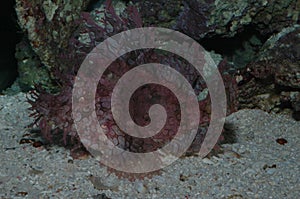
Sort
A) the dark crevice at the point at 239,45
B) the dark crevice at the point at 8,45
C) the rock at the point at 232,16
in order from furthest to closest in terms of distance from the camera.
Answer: the dark crevice at the point at 8,45, the dark crevice at the point at 239,45, the rock at the point at 232,16

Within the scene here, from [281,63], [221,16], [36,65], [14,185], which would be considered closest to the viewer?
[14,185]

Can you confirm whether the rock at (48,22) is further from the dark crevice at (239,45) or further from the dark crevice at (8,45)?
the dark crevice at (239,45)

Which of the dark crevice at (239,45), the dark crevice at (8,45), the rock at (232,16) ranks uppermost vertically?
the rock at (232,16)

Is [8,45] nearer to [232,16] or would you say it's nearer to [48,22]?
[48,22]

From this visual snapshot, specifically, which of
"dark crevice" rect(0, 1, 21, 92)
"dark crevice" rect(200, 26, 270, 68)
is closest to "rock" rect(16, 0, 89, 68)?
"dark crevice" rect(0, 1, 21, 92)

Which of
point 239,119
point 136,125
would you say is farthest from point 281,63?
point 136,125

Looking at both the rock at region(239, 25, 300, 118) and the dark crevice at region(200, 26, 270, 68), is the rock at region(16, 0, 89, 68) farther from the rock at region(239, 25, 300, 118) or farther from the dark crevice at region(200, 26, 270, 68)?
the rock at region(239, 25, 300, 118)

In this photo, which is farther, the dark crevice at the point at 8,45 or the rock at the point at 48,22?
the dark crevice at the point at 8,45

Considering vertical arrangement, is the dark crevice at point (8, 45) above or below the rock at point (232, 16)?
below

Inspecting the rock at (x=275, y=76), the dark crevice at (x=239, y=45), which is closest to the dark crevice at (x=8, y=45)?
the dark crevice at (x=239, y=45)

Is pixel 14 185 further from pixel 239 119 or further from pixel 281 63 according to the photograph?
pixel 281 63

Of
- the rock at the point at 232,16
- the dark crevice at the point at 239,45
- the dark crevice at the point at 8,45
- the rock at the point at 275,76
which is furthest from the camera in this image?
the dark crevice at the point at 8,45
